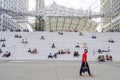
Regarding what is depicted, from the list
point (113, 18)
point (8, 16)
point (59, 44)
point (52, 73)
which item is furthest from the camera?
point (8, 16)

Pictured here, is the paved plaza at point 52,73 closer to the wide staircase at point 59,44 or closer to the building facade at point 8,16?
the wide staircase at point 59,44

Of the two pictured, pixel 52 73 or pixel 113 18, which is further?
pixel 113 18

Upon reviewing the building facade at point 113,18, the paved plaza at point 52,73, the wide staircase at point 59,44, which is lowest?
the paved plaza at point 52,73

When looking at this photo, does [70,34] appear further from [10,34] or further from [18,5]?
[18,5]

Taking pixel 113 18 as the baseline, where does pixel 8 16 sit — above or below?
above

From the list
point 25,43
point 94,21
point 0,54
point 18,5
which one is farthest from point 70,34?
point 18,5

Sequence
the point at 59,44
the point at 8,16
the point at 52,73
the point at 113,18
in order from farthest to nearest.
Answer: the point at 8,16 → the point at 113,18 → the point at 59,44 → the point at 52,73

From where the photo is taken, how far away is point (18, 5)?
12938 cm

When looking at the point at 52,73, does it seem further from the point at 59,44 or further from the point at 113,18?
the point at 113,18

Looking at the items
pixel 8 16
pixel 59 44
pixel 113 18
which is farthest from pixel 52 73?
pixel 8 16

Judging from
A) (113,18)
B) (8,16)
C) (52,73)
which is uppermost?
(8,16)

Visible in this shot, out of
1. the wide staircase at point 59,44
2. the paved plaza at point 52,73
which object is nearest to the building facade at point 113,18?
the wide staircase at point 59,44

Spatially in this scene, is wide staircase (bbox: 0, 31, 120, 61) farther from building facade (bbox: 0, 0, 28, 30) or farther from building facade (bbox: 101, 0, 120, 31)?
building facade (bbox: 0, 0, 28, 30)

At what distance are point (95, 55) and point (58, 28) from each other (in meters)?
57.9
